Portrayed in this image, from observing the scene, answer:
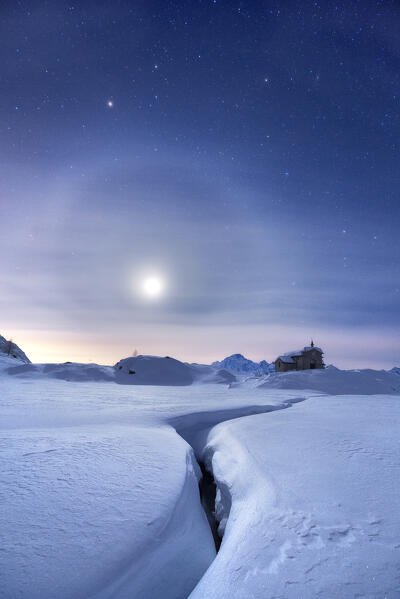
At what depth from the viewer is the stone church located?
33.2 m

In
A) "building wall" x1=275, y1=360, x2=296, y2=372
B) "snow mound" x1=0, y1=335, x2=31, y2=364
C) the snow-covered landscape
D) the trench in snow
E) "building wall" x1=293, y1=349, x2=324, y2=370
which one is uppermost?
"snow mound" x1=0, y1=335, x2=31, y2=364

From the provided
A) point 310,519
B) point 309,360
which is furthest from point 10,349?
point 310,519

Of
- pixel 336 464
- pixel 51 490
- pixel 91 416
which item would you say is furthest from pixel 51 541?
pixel 91 416

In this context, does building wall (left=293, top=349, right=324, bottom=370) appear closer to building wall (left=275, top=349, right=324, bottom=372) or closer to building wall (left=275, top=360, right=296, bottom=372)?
building wall (left=275, top=349, right=324, bottom=372)

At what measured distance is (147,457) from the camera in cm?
432

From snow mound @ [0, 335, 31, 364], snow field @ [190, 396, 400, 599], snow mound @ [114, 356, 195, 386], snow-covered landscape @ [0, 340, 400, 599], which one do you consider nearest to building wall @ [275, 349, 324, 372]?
snow mound @ [114, 356, 195, 386]

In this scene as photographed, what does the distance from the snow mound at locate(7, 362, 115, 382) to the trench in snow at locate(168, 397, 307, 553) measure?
21387 millimetres

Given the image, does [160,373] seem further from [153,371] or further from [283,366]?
[283,366]

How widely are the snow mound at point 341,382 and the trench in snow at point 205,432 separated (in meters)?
11.1

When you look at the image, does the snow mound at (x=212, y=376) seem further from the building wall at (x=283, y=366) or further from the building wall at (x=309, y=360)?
Answer: the building wall at (x=309, y=360)

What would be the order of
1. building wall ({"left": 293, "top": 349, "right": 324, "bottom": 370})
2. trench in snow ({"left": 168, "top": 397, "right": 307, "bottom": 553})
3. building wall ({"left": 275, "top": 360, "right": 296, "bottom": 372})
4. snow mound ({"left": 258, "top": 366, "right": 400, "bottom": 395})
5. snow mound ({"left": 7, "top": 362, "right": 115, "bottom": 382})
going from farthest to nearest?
1. building wall ({"left": 275, "top": 360, "right": 296, "bottom": 372})
2. building wall ({"left": 293, "top": 349, "right": 324, "bottom": 370})
3. snow mound ({"left": 7, "top": 362, "right": 115, "bottom": 382})
4. snow mound ({"left": 258, "top": 366, "right": 400, "bottom": 395})
5. trench in snow ({"left": 168, "top": 397, "right": 307, "bottom": 553})

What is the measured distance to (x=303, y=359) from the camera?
33.5 meters

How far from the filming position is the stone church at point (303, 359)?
1308 inches

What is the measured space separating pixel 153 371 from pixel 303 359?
17.5 m
